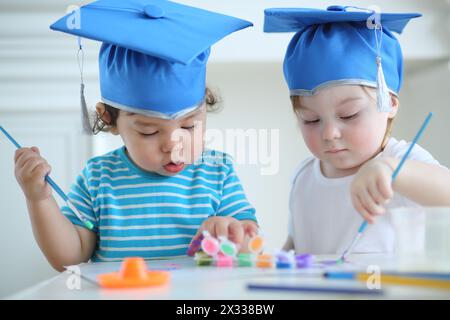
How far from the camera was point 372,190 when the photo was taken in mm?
807

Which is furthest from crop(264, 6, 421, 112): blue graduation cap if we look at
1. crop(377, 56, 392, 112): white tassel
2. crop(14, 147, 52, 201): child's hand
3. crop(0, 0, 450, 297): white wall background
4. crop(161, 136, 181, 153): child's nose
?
crop(0, 0, 450, 297): white wall background

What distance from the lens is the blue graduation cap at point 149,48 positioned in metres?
0.98

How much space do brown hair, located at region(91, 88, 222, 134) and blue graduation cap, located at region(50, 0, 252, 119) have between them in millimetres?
45

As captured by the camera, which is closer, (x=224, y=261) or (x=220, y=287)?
(x=220, y=287)

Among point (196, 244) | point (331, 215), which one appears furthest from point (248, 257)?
point (331, 215)

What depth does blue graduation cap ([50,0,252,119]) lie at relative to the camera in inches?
38.6

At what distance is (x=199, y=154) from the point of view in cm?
113

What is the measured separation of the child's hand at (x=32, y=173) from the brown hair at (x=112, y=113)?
172 millimetres

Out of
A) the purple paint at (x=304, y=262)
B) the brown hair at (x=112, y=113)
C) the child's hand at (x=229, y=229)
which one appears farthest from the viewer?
the brown hair at (x=112, y=113)

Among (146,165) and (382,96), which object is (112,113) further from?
(382,96)

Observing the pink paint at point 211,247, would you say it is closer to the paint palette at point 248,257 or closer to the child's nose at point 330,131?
the paint palette at point 248,257

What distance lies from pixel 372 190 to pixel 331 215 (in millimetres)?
394

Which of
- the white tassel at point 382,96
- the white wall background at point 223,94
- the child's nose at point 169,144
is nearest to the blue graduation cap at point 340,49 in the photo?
the white tassel at point 382,96

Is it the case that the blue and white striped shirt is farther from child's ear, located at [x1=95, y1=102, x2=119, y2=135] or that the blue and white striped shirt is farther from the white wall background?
the white wall background
